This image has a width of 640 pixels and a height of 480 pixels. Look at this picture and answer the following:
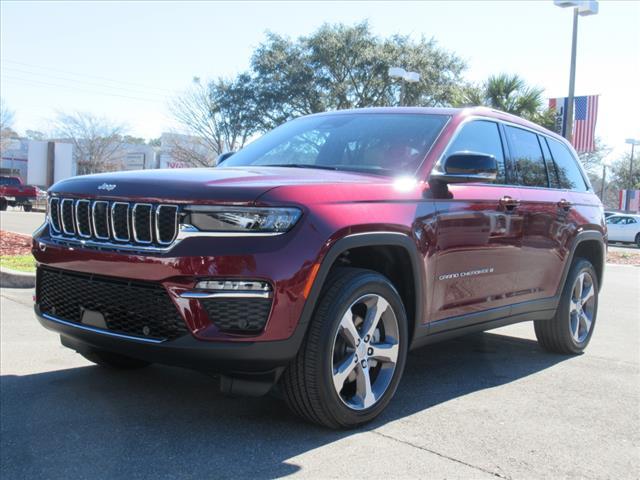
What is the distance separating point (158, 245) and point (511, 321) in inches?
109

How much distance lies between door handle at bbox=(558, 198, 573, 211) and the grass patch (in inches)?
242

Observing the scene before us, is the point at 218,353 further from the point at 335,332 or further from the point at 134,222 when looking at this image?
the point at 134,222

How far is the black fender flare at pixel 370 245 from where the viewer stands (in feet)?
10.5

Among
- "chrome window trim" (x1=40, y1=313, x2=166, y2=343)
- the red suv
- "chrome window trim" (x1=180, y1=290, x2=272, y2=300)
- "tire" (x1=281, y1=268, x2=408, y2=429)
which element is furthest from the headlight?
"chrome window trim" (x1=40, y1=313, x2=166, y2=343)

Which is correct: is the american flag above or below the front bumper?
above

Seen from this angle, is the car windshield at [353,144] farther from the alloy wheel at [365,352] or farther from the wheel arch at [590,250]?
the wheel arch at [590,250]

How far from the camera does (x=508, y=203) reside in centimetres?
464

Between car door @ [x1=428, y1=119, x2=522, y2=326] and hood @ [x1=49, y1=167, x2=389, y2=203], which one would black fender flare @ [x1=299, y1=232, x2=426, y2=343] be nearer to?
car door @ [x1=428, y1=119, x2=522, y2=326]

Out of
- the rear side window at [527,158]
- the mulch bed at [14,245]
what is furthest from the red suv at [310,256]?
the mulch bed at [14,245]

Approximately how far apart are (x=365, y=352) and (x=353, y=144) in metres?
1.51

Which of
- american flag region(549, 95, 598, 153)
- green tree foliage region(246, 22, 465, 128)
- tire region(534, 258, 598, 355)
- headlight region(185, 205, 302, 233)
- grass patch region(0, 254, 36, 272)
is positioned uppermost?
green tree foliage region(246, 22, 465, 128)

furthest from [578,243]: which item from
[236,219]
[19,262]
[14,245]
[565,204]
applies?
[14,245]

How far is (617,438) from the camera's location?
367 cm

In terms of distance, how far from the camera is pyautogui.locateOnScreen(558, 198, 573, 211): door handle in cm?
537
